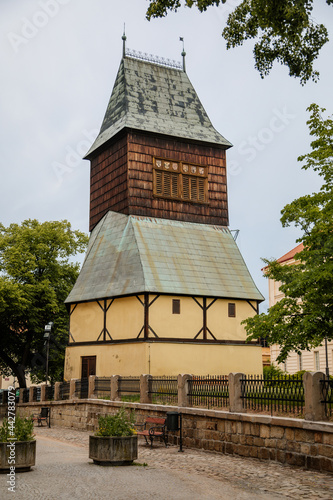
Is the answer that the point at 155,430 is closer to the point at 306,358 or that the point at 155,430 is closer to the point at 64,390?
the point at 64,390

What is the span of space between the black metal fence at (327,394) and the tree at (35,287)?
86.7ft

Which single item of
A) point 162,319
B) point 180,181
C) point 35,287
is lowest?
point 162,319

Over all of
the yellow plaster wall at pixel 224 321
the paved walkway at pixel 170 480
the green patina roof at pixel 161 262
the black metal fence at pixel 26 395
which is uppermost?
the green patina roof at pixel 161 262

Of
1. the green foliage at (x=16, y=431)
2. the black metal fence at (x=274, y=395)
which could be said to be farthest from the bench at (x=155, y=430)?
the green foliage at (x=16, y=431)

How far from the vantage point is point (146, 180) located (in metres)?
31.8

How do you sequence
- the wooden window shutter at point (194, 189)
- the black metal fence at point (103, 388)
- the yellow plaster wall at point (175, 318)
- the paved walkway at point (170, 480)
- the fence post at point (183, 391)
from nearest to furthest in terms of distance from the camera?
the paved walkway at point (170, 480), the fence post at point (183, 391), the black metal fence at point (103, 388), the yellow plaster wall at point (175, 318), the wooden window shutter at point (194, 189)

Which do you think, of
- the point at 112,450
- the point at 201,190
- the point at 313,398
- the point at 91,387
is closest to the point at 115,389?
the point at 91,387

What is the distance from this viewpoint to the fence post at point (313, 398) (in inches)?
470

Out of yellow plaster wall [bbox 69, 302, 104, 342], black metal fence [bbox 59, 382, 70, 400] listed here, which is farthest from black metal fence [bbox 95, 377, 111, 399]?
yellow plaster wall [bbox 69, 302, 104, 342]

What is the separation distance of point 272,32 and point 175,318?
19248 millimetres

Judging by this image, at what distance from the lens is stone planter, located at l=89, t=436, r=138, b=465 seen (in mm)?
12453

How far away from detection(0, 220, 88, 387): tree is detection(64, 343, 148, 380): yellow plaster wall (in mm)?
6532

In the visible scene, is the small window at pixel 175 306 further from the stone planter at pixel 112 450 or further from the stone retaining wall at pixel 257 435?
the stone planter at pixel 112 450

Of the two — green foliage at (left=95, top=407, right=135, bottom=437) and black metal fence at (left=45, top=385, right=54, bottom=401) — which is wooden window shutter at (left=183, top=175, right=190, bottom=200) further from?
green foliage at (left=95, top=407, right=135, bottom=437)
